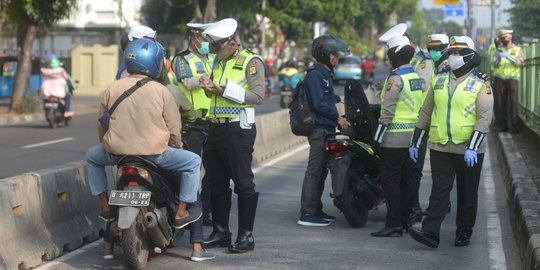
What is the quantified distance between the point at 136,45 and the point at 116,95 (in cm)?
42

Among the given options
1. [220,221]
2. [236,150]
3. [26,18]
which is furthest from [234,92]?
[26,18]

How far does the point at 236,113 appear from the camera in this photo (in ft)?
30.5

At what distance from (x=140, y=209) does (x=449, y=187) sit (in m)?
2.83

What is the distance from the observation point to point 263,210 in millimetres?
12055

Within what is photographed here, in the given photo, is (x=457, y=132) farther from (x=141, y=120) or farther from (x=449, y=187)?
(x=141, y=120)

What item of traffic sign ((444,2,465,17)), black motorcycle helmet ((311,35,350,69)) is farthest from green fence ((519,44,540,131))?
traffic sign ((444,2,465,17))

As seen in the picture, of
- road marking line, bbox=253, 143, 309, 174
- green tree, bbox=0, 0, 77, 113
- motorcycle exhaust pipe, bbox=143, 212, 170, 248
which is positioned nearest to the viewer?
motorcycle exhaust pipe, bbox=143, 212, 170, 248

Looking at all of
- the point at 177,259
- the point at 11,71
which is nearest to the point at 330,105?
the point at 177,259

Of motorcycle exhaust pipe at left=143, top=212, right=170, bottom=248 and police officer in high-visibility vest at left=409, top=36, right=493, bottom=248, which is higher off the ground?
police officer in high-visibility vest at left=409, top=36, right=493, bottom=248

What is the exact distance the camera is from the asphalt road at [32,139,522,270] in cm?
879

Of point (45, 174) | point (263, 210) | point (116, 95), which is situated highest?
point (116, 95)

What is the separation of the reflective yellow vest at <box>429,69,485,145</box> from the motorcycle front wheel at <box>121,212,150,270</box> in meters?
2.71

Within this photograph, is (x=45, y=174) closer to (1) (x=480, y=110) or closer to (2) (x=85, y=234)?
(2) (x=85, y=234)

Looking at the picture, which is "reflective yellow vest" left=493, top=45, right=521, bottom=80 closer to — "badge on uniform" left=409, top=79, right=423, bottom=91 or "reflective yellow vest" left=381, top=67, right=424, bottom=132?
"badge on uniform" left=409, top=79, right=423, bottom=91
